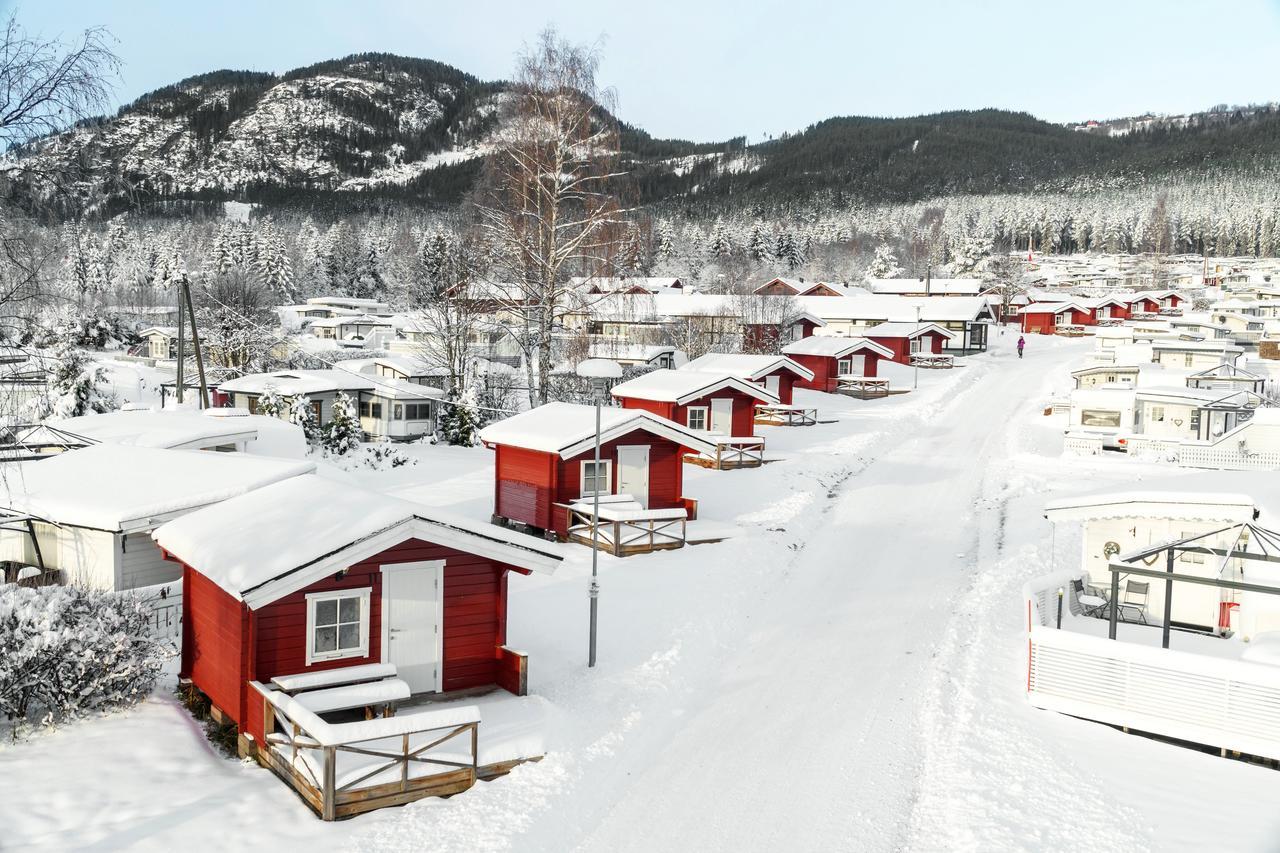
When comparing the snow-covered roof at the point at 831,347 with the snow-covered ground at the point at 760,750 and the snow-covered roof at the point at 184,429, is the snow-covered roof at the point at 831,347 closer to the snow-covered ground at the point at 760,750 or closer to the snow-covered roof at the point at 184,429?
the snow-covered ground at the point at 760,750

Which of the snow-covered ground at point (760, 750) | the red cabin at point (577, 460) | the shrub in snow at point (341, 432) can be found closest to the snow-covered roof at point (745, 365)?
the shrub in snow at point (341, 432)

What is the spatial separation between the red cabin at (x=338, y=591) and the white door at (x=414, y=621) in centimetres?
1

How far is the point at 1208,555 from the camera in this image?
1750 centimetres

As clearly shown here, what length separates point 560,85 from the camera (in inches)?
1141

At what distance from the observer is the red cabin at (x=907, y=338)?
63.5 m

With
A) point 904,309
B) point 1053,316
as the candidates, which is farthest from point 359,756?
point 1053,316

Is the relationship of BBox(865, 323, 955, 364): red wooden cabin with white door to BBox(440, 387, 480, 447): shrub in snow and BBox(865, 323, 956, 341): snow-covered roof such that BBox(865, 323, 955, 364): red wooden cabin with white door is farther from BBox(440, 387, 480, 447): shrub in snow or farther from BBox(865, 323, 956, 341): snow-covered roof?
BBox(440, 387, 480, 447): shrub in snow

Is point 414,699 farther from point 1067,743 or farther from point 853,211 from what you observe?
point 853,211

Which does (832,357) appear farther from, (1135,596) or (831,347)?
(1135,596)

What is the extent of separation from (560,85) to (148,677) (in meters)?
21.7

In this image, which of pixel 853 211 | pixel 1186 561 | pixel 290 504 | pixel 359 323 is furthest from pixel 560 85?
pixel 853 211

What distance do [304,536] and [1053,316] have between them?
87.8 m

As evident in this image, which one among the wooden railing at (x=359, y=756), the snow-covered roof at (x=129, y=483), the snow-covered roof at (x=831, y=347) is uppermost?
the snow-covered roof at (x=831, y=347)

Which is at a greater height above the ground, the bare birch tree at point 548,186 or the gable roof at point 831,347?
the bare birch tree at point 548,186
